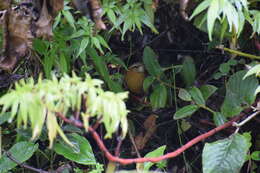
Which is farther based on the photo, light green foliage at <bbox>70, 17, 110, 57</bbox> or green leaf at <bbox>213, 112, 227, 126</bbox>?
green leaf at <bbox>213, 112, 227, 126</bbox>

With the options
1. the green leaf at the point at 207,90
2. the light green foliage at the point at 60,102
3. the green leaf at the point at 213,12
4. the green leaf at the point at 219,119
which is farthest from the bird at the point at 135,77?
the light green foliage at the point at 60,102

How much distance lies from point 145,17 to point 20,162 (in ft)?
1.98

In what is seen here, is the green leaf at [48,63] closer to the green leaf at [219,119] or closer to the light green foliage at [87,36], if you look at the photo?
the light green foliage at [87,36]

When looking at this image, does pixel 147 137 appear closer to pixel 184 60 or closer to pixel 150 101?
pixel 150 101

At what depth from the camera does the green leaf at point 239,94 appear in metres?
1.56

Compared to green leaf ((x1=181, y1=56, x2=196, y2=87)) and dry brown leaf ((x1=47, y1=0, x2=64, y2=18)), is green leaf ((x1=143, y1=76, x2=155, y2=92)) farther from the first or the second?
dry brown leaf ((x1=47, y1=0, x2=64, y2=18))

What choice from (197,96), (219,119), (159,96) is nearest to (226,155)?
(219,119)

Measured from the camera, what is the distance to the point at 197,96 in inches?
65.1

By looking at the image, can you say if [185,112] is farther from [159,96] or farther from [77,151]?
[77,151]

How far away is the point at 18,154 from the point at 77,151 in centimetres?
19

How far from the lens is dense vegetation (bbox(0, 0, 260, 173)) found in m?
1.26

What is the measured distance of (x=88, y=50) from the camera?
59.5 inches

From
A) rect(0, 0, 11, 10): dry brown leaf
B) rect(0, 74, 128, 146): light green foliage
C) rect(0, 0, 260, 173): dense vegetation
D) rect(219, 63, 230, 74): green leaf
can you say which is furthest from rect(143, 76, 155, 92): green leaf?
rect(0, 74, 128, 146): light green foliage

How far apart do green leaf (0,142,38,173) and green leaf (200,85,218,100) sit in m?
0.65
